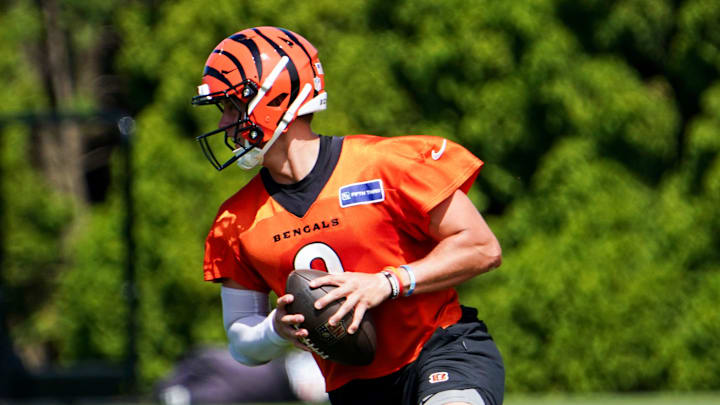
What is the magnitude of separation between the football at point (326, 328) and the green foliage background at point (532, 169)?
6.96 meters

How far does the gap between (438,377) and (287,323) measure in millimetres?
520

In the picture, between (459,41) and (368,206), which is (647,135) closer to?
(459,41)

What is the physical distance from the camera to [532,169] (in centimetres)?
1155

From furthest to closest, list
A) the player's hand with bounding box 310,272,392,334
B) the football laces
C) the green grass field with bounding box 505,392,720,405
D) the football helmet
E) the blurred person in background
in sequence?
the blurred person in background, the green grass field with bounding box 505,392,720,405, the football helmet, the football laces, the player's hand with bounding box 310,272,392,334

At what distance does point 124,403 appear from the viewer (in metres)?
10.2

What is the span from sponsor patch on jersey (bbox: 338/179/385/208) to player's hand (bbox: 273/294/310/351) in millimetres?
379

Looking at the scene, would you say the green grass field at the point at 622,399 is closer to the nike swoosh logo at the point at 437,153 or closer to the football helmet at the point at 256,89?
the nike swoosh logo at the point at 437,153

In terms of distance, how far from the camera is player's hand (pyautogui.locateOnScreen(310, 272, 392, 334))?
11.1 ft

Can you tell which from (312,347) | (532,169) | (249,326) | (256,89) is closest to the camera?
(312,347)

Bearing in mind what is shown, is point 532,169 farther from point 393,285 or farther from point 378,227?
point 393,285

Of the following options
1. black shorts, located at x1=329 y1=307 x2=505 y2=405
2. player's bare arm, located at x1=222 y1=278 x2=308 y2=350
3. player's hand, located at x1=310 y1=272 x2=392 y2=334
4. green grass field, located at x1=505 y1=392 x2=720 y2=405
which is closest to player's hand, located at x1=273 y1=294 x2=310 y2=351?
player's bare arm, located at x1=222 y1=278 x2=308 y2=350

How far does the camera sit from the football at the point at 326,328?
3443 millimetres

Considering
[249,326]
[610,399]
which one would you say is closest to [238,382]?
[610,399]

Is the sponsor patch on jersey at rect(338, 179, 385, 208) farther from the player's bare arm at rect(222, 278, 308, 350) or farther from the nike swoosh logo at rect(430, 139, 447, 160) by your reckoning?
the player's bare arm at rect(222, 278, 308, 350)
